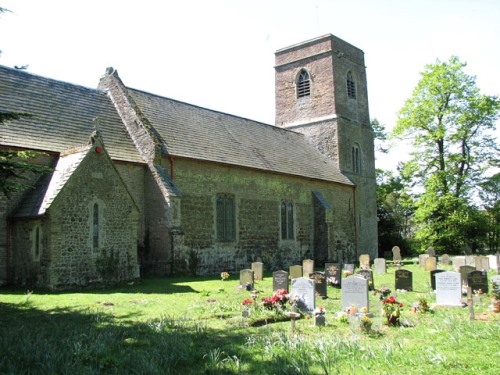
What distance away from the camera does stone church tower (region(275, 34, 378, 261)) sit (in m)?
32.8

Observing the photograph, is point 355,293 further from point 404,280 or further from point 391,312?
point 404,280

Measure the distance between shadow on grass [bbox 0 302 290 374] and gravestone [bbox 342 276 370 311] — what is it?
132 inches

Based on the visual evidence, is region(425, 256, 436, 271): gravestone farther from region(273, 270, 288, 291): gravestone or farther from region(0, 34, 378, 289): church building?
region(273, 270, 288, 291): gravestone

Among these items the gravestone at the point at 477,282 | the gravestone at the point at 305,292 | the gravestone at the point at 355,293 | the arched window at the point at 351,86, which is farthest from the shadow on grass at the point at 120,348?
the arched window at the point at 351,86

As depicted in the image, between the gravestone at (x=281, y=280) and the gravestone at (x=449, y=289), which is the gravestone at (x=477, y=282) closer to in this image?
the gravestone at (x=449, y=289)

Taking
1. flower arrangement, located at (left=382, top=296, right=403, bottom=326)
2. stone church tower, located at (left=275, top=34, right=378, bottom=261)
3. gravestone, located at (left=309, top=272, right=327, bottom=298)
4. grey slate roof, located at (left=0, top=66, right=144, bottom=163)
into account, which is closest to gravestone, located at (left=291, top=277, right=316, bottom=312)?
flower arrangement, located at (left=382, top=296, right=403, bottom=326)

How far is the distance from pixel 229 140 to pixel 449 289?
1539cm

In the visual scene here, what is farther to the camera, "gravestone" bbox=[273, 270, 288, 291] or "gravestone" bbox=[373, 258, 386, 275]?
"gravestone" bbox=[373, 258, 386, 275]

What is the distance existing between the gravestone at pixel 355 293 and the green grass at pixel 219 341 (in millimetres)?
445

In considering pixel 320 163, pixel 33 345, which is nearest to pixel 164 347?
pixel 33 345

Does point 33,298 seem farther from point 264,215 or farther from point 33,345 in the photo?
point 264,215

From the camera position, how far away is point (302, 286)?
470 inches

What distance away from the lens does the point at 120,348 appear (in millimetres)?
7352

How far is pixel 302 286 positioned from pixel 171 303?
11.3 feet
